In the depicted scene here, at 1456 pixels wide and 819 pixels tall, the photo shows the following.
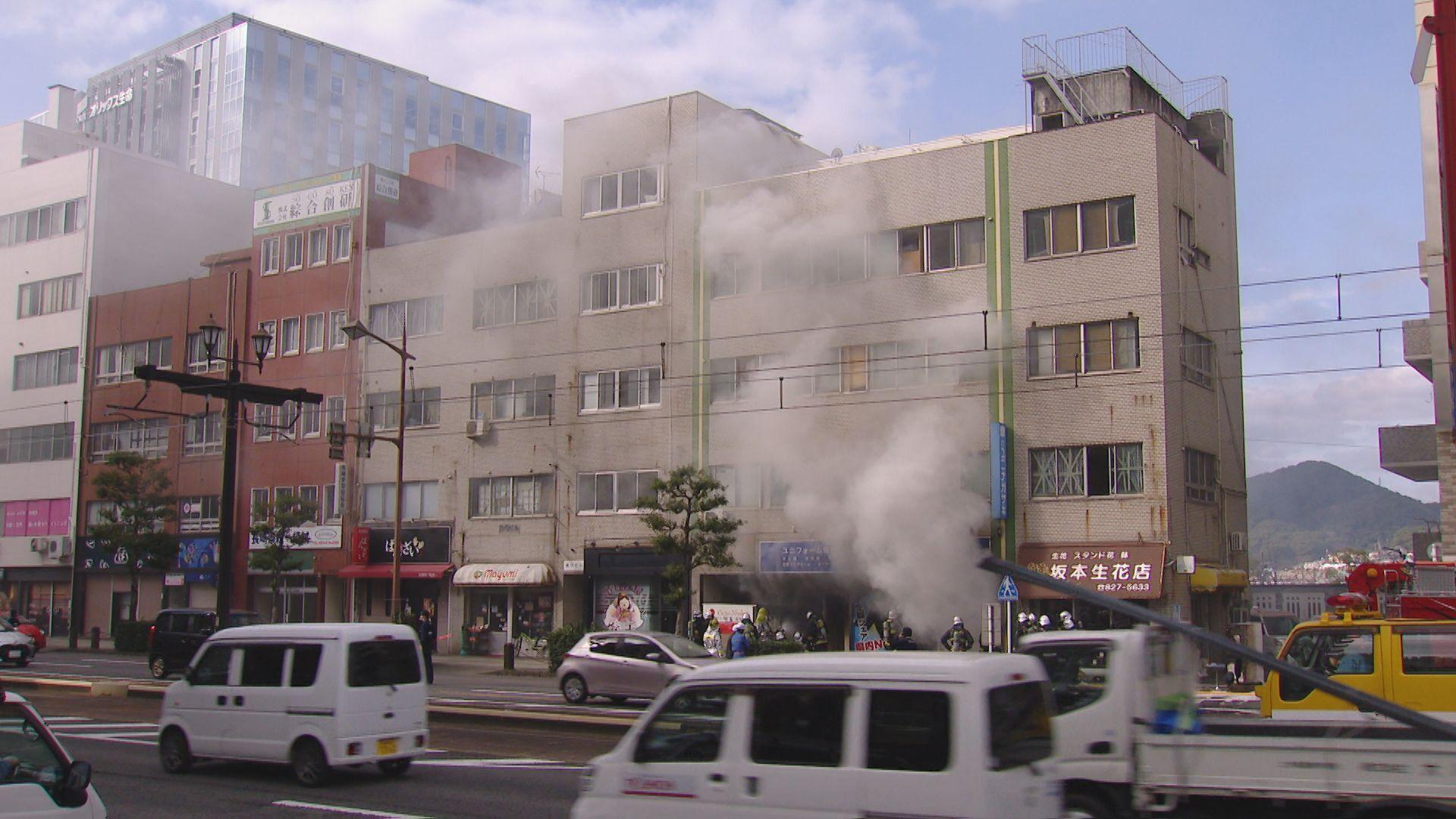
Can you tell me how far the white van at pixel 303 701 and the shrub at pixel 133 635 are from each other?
30742 mm

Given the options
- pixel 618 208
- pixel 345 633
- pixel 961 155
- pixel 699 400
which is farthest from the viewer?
pixel 618 208

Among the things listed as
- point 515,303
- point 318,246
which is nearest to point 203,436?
point 318,246

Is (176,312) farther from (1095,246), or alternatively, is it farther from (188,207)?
(1095,246)

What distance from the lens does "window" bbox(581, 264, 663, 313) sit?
38.2 metres

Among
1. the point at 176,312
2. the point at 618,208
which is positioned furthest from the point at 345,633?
the point at 176,312

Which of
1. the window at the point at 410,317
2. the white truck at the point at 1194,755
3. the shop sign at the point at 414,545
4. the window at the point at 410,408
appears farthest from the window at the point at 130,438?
the white truck at the point at 1194,755

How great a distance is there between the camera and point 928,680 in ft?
21.5

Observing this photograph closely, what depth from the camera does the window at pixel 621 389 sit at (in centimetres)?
3772

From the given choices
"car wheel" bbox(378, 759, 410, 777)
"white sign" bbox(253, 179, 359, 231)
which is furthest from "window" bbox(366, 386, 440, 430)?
"car wheel" bbox(378, 759, 410, 777)

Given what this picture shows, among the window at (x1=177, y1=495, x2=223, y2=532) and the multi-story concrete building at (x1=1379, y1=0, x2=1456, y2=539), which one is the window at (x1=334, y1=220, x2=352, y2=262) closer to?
the window at (x1=177, y1=495, x2=223, y2=532)

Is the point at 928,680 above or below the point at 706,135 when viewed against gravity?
below

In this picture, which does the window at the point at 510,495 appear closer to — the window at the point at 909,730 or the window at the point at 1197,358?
the window at the point at 1197,358

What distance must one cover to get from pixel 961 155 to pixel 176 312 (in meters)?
34.0

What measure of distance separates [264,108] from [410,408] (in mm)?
75482
